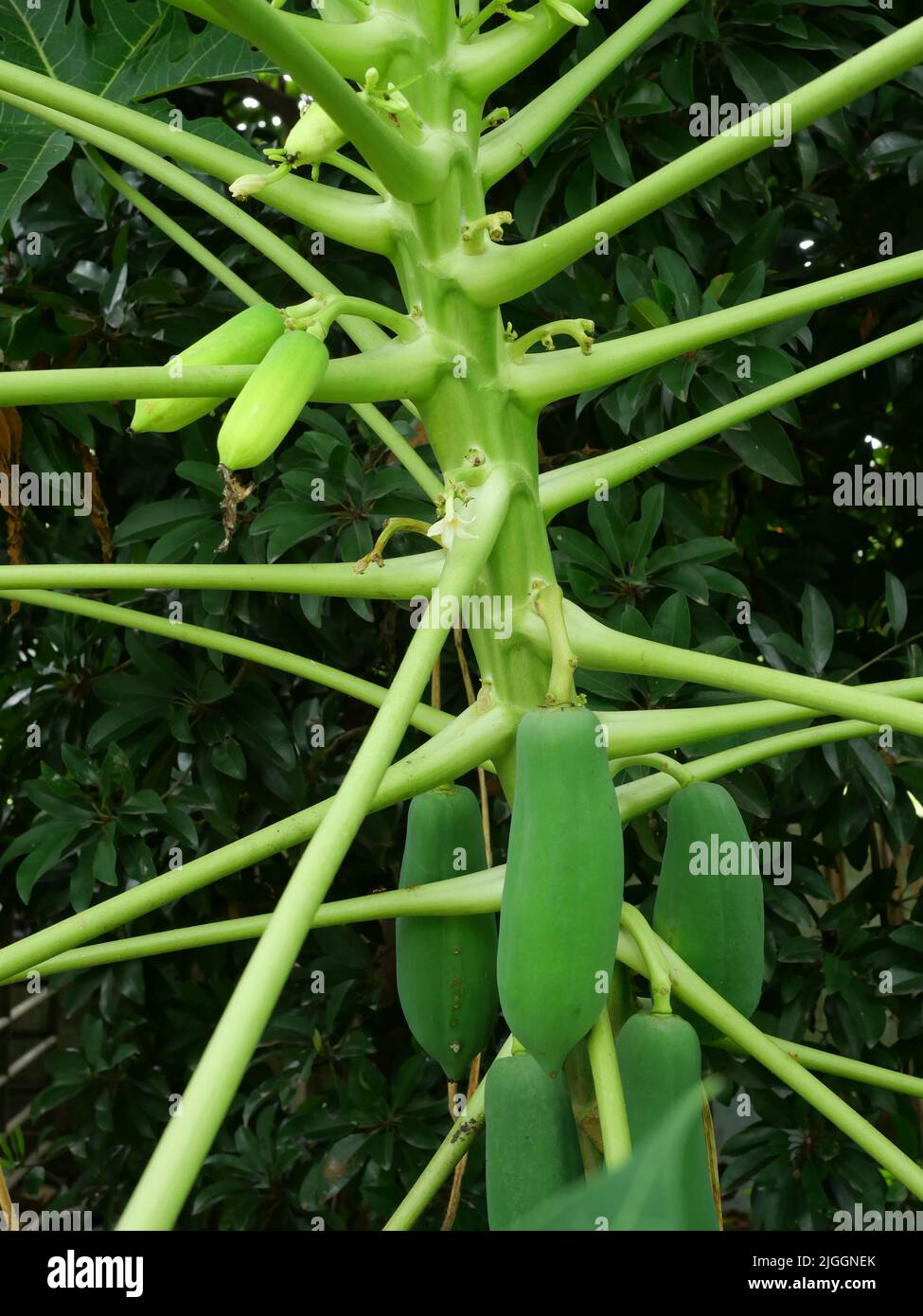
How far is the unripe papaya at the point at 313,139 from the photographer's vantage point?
0.74 meters

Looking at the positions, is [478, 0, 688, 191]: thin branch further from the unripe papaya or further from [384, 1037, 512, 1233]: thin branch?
[384, 1037, 512, 1233]: thin branch

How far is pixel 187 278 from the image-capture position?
5.81 ft

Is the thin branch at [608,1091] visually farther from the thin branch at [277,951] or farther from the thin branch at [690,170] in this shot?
the thin branch at [690,170]

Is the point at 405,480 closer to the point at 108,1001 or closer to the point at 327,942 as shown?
the point at 327,942

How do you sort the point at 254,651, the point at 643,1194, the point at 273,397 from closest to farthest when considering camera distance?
the point at 643,1194 < the point at 273,397 < the point at 254,651

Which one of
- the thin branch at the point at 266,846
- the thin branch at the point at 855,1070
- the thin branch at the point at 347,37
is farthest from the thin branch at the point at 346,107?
the thin branch at the point at 855,1070

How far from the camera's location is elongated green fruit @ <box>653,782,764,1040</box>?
31.3 inches

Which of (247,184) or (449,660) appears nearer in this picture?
(247,184)

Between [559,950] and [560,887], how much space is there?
0.03 m

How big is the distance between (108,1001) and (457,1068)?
1.12m

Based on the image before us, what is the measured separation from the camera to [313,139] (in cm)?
74

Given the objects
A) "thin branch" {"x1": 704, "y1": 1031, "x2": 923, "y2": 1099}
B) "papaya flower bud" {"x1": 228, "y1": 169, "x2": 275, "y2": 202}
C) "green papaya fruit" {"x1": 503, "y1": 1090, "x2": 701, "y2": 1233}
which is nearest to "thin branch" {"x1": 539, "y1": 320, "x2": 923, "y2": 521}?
"papaya flower bud" {"x1": 228, "y1": 169, "x2": 275, "y2": 202}

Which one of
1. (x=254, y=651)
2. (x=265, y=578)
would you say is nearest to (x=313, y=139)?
(x=265, y=578)

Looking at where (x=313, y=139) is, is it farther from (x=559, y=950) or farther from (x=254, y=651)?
(x=559, y=950)
